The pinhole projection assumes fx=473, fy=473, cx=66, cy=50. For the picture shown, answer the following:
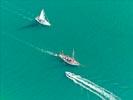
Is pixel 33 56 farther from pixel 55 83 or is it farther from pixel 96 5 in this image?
pixel 96 5

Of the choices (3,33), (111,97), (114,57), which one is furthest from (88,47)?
(3,33)

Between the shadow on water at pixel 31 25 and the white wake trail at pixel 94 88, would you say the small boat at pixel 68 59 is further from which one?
the shadow on water at pixel 31 25

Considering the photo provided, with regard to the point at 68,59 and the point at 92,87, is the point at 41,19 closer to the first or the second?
the point at 68,59

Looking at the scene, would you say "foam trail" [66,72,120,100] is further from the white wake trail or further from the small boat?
the small boat

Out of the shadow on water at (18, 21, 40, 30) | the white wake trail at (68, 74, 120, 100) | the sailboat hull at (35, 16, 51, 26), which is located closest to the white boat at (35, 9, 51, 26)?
the sailboat hull at (35, 16, 51, 26)

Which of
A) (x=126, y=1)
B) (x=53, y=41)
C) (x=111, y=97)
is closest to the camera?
(x=111, y=97)

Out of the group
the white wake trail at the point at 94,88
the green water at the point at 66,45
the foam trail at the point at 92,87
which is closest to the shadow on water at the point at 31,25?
the green water at the point at 66,45

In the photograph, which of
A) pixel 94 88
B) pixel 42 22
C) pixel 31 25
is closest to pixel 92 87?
pixel 94 88
